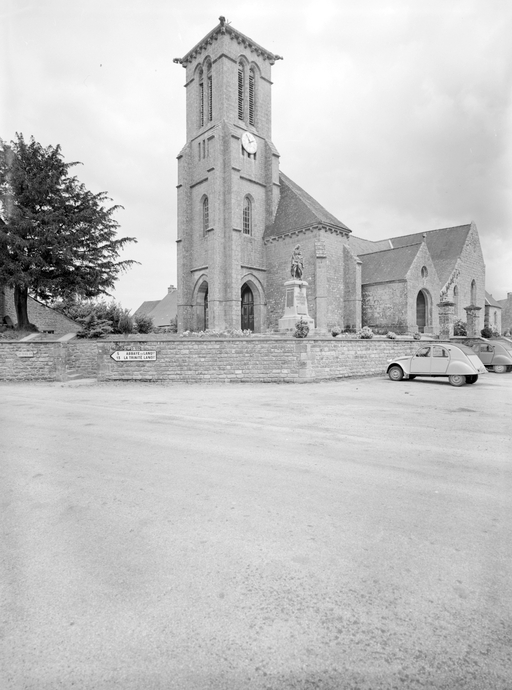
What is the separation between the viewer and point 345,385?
13.8 m

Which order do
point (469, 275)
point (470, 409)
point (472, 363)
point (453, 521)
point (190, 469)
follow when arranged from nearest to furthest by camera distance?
1. point (453, 521)
2. point (190, 469)
3. point (470, 409)
4. point (472, 363)
5. point (469, 275)

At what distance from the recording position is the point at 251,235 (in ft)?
100.0

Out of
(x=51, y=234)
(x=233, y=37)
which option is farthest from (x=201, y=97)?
(x=51, y=234)

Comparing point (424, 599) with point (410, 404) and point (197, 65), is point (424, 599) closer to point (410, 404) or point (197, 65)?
point (410, 404)

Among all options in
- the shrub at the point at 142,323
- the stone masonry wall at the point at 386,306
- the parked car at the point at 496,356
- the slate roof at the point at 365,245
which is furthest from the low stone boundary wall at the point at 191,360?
the slate roof at the point at 365,245

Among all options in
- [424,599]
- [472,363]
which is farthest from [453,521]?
[472,363]

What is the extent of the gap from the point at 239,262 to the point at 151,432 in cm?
2329

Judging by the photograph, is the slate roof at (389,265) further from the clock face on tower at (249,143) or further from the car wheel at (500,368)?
the car wheel at (500,368)

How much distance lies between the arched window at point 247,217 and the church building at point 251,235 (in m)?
0.08

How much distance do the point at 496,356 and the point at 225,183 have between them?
20.2 meters

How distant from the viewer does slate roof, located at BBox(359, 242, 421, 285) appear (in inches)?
1223

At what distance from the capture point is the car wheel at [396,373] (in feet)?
49.0

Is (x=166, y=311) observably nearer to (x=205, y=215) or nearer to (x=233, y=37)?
(x=205, y=215)

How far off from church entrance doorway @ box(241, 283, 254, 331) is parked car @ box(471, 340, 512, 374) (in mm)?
16152
